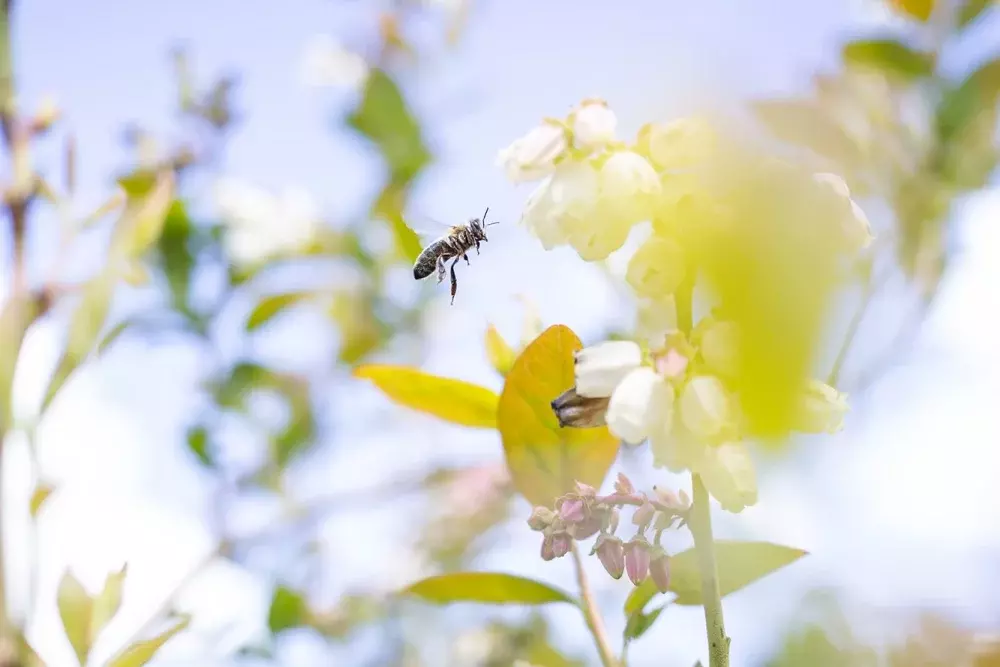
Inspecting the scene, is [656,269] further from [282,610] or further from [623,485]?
[282,610]

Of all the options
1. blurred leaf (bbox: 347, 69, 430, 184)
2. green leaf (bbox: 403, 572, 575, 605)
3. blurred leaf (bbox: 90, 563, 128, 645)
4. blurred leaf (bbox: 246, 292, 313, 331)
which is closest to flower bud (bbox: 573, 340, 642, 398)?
green leaf (bbox: 403, 572, 575, 605)

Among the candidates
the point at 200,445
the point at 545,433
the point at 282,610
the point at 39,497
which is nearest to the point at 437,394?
the point at 545,433

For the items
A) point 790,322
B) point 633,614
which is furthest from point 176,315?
point 790,322

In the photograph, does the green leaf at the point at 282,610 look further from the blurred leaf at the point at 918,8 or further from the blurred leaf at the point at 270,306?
the blurred leaf at the point at 918,8

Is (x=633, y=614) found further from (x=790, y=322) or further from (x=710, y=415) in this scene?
(x=790, y=322)

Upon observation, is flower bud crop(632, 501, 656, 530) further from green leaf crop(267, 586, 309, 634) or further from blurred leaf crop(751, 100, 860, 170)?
green leaf crop(267, 586, 309, 634)

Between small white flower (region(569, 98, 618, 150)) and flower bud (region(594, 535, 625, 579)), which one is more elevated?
small white flower (region(569, 98, 618, 150))

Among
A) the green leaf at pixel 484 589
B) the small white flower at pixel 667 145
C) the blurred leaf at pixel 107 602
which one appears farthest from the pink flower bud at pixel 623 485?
the blurred leaf at pixel 107 602
